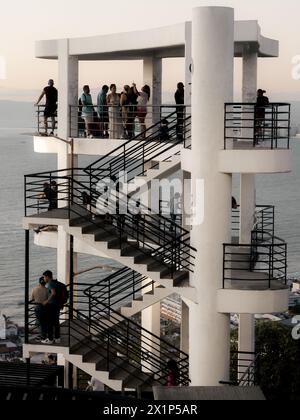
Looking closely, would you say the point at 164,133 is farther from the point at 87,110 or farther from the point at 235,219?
the point at 235,219

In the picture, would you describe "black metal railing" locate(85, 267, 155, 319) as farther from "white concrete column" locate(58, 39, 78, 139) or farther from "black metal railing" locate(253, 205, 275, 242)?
"white concrete column" locate(58, 39, 78, 139)

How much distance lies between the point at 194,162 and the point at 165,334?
220ft

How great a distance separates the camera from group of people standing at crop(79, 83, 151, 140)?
29.9 m

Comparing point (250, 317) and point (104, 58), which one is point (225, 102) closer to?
point (250, 317)

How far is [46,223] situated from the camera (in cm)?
2381

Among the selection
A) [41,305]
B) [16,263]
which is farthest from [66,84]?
[16,263]

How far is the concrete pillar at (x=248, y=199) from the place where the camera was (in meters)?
29.1

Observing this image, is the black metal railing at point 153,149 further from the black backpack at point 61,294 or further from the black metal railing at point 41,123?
the black metal railing at point 41,123

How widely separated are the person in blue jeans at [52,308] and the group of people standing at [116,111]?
6278mm

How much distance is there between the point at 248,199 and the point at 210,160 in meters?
6.18

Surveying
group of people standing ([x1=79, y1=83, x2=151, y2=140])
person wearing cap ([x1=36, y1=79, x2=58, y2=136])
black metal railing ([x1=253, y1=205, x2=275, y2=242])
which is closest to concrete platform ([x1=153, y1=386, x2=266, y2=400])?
black metal railing ([x1=253, y1=205, x2=275, y2=242])

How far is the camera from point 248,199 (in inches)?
1155

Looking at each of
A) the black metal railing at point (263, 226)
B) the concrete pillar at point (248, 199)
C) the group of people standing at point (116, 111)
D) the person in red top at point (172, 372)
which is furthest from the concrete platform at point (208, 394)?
the group of people standing at point (116, 111)

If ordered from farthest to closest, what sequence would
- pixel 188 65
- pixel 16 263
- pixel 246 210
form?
pixel 16 263
pixel 246 210
pixel 188 65
